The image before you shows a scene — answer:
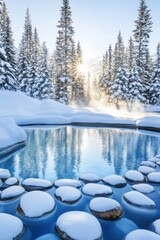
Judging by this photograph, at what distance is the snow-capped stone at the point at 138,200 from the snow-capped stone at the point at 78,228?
147 centimetres

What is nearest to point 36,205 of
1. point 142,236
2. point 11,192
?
point 11,192

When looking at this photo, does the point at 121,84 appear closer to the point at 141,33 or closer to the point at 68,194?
the point at 141,33

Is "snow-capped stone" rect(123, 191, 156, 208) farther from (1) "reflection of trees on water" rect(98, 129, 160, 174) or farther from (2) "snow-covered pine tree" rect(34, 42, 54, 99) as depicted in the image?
(2) "snow-covered pine tree" rect(34, 42, 54, 99)

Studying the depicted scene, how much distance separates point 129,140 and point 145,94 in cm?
2019

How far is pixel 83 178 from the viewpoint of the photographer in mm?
7109

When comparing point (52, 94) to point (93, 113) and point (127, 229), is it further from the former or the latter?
point (127, 229)

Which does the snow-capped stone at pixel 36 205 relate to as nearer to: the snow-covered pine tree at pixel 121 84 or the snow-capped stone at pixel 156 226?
the snow-capped stone at pixel 156 226

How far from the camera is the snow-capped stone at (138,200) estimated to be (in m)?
5.34

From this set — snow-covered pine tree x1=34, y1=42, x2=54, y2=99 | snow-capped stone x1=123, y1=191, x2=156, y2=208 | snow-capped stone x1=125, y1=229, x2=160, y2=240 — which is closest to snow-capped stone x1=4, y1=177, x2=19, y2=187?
snow-capped stone x1=123, y1=191, x2=156, y2=208

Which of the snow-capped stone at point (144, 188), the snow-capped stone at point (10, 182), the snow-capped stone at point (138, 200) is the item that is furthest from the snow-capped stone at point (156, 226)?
the snow-capped stone at point (10, 182)

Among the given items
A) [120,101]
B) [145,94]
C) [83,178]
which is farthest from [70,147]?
[145,94]

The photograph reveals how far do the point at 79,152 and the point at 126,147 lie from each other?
278cm

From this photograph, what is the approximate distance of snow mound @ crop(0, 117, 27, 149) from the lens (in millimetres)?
9487

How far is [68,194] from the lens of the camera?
223 inches
